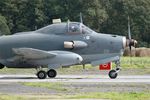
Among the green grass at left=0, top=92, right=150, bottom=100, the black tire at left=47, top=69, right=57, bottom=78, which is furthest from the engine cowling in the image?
the green grass at left=0, top=92, right=150, bottom=100

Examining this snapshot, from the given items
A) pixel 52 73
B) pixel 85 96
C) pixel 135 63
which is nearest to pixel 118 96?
pixel 85 96

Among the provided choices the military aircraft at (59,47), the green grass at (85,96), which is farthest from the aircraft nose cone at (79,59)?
the green grass at (85,96)

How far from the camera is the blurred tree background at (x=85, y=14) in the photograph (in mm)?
105750

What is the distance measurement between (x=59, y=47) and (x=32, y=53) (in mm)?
1513

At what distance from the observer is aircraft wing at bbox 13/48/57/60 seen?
31312 mm

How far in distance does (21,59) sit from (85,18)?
255 ft

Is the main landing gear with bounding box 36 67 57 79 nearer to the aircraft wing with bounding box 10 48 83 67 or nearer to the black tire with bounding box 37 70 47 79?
the black tire with bounding box 37 70 47 79

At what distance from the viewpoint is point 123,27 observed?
4434 inches

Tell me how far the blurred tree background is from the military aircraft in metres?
68.5

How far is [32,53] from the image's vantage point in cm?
3150

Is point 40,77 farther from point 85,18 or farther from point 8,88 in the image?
point 85,18

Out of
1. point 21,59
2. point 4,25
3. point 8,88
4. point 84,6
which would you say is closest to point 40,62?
point 21,59

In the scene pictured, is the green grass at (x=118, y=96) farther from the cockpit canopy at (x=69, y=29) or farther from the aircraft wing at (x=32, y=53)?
the cockpit canopy at (x=69, y=29)

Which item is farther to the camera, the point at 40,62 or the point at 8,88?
the point at 40,62
